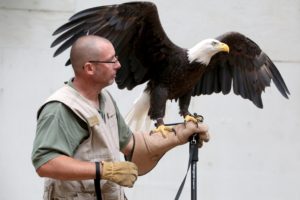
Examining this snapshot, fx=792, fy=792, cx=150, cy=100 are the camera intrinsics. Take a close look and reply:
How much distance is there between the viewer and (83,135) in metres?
2.81

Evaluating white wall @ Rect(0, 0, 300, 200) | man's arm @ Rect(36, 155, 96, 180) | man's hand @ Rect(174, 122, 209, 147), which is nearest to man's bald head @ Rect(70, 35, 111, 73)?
man's arm @ Rect(36, 155, 96, 180)

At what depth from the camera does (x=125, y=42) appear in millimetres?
4242

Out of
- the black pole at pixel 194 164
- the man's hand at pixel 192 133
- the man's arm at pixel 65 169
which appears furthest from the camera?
the man's hand at pixel 192 133

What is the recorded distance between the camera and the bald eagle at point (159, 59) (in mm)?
4133

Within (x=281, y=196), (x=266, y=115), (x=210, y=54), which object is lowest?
(x=281, y=196)

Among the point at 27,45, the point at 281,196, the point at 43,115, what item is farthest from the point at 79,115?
the point at 281,196

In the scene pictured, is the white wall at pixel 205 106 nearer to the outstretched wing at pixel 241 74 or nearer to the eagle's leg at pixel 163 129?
the outstretched wing at pixel 241 74

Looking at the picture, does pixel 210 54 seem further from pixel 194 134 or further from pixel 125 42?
pixel 194 134

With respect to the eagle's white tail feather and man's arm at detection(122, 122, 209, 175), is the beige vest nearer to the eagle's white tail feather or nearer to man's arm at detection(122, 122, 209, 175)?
man's arm at detection(122, 122, 209, 175)

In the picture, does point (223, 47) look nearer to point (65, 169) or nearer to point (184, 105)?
point (184, 105)

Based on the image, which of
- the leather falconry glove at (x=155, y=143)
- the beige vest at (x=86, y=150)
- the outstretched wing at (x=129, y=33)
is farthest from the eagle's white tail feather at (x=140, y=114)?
the beige vest at (x=86, y=150)

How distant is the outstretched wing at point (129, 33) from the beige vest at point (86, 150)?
3.84 feet

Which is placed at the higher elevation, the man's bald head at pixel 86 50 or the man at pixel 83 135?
the man's bald head at pixel 86 50

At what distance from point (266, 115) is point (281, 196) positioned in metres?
0.59
